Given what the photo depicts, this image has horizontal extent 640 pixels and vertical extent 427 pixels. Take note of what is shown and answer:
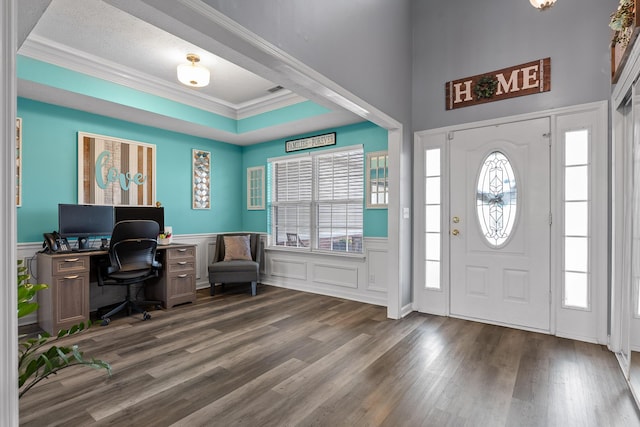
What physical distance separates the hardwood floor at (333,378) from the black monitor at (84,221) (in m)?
1.11

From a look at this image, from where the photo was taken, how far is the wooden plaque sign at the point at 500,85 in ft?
10.4

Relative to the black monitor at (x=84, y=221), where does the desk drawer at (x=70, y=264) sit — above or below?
below

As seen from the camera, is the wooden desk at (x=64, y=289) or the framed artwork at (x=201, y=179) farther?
the framed artwork at (x=201, y=179)

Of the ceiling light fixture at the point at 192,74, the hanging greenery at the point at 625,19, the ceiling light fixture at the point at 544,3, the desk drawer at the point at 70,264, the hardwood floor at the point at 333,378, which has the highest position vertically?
the ceiling light fixture at the point at 192,74

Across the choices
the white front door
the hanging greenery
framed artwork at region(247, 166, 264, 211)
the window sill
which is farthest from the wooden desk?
the hanging greenery

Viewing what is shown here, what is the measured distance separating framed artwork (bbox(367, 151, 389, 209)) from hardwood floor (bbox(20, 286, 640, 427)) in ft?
5.18

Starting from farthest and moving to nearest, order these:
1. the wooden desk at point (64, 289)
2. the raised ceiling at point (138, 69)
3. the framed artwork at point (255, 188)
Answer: the framed artwork at point (255, 188)
the wooden desk at point (64, 289)
the raised ceiling at point (138, 69)

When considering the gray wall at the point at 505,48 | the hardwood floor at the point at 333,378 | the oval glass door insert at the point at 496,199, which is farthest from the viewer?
the oval glass door insert at the point at 496,199

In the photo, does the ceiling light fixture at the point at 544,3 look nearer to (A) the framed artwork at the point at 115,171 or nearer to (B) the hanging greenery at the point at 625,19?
(B) the hanging greenery at the point at 625,19

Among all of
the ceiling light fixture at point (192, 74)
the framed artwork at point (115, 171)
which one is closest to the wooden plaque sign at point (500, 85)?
the ceiling light fixture at point (192, 74)

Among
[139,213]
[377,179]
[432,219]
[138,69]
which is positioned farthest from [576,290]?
[138,69]

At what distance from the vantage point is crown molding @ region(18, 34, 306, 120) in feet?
10.2

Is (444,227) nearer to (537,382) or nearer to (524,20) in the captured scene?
(537,382)

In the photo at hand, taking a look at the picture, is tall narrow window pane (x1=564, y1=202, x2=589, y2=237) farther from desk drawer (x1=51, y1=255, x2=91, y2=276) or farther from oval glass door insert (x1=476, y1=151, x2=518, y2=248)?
desk drawer (x1=51, y1=255, x2=91, y2=276)
